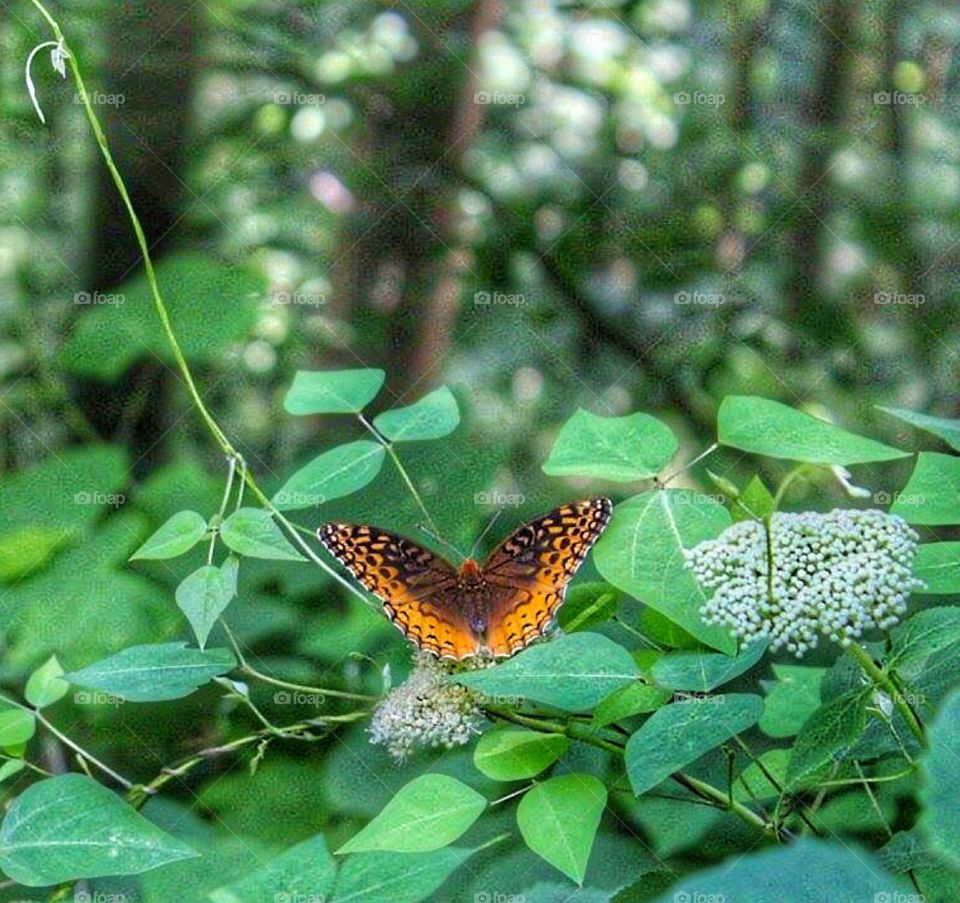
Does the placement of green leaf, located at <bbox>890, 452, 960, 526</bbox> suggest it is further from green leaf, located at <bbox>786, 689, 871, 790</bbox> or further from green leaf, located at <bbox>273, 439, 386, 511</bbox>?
green leaf, located at <bbox>273, 439, 386, 511</bbox>

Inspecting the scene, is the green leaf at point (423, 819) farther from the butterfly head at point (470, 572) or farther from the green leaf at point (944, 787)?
the green leaf at point (944, 787)

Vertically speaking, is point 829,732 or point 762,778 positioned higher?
point 829,732

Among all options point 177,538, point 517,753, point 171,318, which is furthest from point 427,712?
point 171,318

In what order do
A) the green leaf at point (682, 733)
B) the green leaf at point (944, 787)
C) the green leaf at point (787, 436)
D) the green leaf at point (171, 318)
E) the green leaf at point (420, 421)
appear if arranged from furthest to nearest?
the green leaf at point (171, 318)
the green leaf at point (420, 421)
the green leaf at point (787, 436)
the green leaf at point (682, 733)
the green leaf at point (944, 787)

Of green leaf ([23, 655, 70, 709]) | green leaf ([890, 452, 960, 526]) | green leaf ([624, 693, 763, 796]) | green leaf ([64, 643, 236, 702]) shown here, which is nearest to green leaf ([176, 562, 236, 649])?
green leaf ([64, 643, 236, 702])

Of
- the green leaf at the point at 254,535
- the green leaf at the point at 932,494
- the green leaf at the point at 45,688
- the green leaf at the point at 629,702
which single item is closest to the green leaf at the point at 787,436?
the green leaf at the point at 932,494

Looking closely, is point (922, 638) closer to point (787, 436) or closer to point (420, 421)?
point (787, 436)
